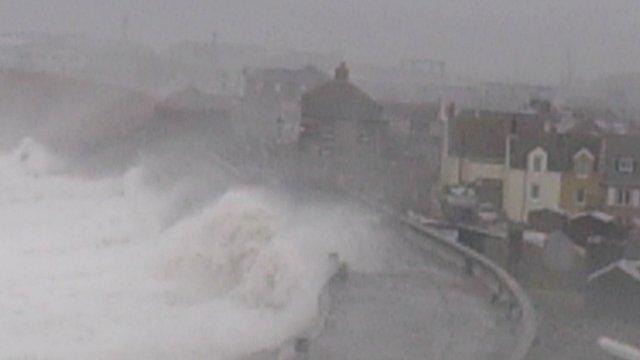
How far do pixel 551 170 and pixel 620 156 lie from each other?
0.54m

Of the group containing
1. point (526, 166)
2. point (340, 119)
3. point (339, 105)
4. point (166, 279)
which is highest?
point (339, 105)

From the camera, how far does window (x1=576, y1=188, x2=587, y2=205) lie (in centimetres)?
748

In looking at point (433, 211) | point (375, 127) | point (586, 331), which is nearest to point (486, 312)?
point (586, 331)

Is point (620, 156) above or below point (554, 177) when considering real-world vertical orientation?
above

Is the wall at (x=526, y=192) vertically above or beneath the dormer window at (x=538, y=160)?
beneath

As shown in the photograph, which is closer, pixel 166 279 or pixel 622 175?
pixel 166 279

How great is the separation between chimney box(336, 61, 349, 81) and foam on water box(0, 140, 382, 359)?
15.0 ft

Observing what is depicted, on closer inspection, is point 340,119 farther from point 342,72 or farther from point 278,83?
point 278,83

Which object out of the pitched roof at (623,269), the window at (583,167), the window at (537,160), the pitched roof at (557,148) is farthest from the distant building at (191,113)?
the pitched roof at (623,269)

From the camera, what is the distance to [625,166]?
7594 mm

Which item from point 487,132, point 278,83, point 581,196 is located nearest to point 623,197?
point 581,196

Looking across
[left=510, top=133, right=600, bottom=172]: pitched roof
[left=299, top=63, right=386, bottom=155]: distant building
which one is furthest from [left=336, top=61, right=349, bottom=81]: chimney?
[left=510, top=133, right=600, bottom=172]: pitched roof

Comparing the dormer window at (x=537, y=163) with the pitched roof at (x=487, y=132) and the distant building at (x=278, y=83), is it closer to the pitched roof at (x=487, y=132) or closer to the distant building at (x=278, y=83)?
the pitched roof at (x=487, y=132)

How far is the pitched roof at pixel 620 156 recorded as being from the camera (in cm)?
750
